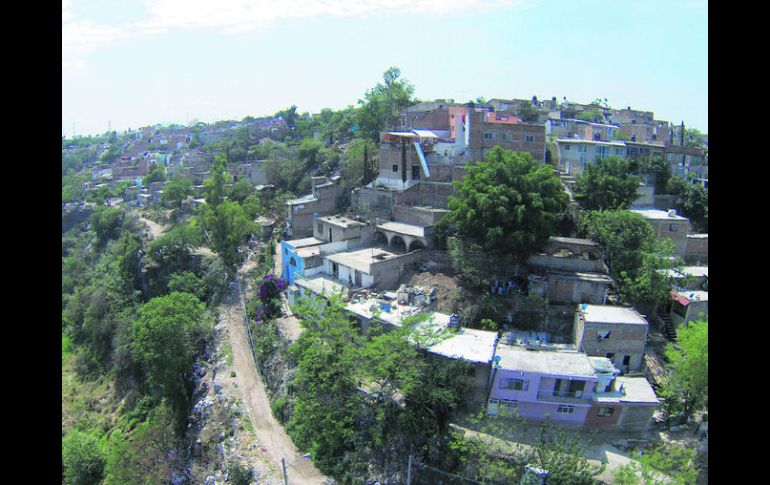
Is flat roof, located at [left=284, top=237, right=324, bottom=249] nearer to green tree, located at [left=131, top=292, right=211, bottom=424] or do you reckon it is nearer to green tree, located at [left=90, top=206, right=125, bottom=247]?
green tree, located at [left=131, top=292, right=211, bottom=424]

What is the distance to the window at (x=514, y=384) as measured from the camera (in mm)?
12492

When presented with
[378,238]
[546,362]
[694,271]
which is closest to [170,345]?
[378,238]

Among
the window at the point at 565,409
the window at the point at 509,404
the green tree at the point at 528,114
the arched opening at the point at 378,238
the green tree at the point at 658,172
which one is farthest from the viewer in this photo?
the green tree at the point at 528,114

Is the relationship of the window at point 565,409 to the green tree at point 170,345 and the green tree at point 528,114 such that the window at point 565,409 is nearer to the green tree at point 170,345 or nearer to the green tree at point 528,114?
the green tree at point 170,345

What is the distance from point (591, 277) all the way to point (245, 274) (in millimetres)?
16860

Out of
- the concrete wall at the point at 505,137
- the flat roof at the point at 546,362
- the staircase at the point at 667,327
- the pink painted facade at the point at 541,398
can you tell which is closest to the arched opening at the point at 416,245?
the concrete wall at the point at 505,137

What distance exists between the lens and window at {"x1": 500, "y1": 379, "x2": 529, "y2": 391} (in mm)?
12492

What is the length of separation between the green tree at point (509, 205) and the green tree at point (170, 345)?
11.3 meters

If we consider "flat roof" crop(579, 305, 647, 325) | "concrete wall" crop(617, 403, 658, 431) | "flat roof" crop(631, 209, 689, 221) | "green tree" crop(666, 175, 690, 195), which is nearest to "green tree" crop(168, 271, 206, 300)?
"flat roof" crop(579, 305, 647, 325)

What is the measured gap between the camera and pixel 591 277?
1616cm

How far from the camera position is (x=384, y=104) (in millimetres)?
34625
